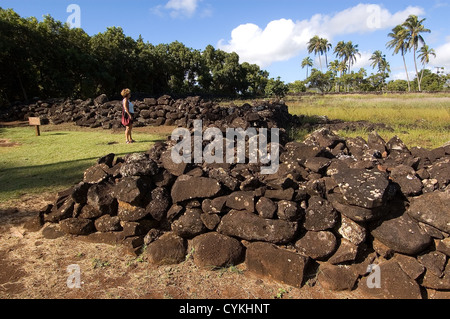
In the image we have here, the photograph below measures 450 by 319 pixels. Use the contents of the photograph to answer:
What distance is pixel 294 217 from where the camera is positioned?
10.8ft

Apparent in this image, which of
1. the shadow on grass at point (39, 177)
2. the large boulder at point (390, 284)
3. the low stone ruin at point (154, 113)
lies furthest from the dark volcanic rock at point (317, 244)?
the low stone ruin at point (154, 113)

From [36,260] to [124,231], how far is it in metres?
0.99

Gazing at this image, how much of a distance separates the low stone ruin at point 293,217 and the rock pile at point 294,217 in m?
0.01

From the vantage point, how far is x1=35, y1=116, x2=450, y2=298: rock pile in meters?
2.99

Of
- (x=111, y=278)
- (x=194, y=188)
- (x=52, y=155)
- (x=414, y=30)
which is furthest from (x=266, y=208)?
(x=414, y=30)

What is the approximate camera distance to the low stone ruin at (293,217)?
2.99 metres

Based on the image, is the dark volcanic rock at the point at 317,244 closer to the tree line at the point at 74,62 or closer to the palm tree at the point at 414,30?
the tree line at the point at 74,62

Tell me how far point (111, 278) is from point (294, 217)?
80.2 inches

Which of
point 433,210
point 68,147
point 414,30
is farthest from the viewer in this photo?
point 414,30

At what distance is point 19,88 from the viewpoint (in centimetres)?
1897

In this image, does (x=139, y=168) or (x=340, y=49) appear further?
(x=340, y=49)

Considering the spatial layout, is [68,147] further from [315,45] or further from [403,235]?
[315,45]

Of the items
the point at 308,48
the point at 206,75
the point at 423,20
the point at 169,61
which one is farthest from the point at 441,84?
the point at 169,61

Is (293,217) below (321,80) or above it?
below
